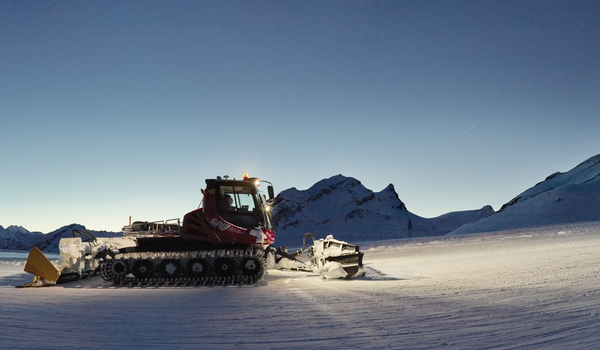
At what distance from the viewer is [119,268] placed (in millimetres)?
14008

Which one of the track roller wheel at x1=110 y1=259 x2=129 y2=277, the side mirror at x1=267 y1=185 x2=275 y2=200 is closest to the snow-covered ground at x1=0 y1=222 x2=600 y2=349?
the track roller wheel at x1=110 y1=259 x2=129 y2=277

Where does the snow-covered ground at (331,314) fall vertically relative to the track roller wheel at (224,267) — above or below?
below

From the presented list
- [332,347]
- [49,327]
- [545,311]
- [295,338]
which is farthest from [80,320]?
[545,311]

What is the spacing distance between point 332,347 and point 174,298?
5.96m

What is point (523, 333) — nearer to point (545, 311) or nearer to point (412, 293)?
point (545, 311)

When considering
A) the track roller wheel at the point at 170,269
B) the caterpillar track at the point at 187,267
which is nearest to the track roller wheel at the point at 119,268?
the caterpillar track at the point at 187,267

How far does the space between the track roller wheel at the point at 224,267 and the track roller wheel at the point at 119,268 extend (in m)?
2.69

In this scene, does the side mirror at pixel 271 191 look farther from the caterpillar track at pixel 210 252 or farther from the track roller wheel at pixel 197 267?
the track roller wheel at pixel 197 267

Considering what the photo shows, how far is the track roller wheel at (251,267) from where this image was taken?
13.5 metres

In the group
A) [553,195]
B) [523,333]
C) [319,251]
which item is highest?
Result: [553,195]

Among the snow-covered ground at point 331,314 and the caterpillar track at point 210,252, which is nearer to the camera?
the snow-covered ground at point 331,314

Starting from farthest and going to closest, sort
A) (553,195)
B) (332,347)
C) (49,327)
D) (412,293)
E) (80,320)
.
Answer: (553,195) → (412,293) → (80,320) → (49,327) → (332,347)

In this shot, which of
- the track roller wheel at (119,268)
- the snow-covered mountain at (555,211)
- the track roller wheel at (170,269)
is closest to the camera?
the track roller wheel at (170,269)

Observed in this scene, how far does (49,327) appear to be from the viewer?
7090 mm
